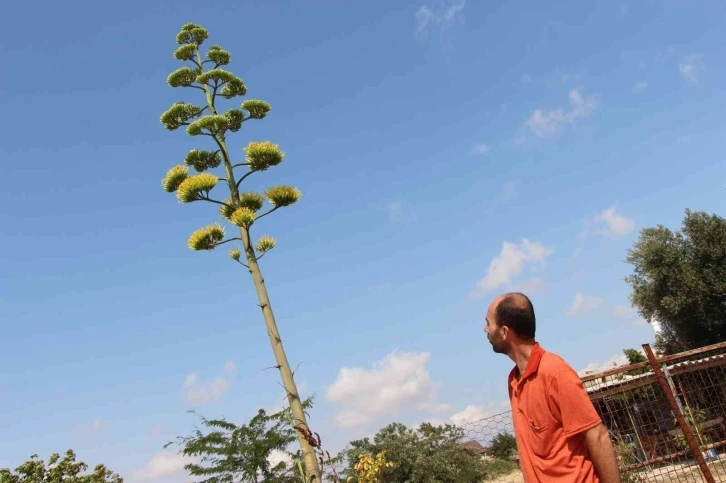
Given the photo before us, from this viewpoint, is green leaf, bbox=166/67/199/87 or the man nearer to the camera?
the man

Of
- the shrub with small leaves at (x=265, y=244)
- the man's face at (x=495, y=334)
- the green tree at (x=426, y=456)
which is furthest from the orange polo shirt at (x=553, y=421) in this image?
the green tree at (x=426, y=456)

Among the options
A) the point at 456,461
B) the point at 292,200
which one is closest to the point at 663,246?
the point at 456,461

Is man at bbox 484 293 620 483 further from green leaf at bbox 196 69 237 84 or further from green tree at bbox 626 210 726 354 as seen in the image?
green tree at bbox 626 210 726 354

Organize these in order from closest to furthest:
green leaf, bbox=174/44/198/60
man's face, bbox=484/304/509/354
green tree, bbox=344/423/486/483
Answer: man's face, bbox=484/304/509/354 < green leaf, bbox=174/44/198/60 < green tree, bbox=344/423/486/483

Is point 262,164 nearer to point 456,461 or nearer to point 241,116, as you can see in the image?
point 241,116

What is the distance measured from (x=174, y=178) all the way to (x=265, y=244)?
4.31ft

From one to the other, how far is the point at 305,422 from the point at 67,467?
1135 cm

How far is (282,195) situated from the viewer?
521cm

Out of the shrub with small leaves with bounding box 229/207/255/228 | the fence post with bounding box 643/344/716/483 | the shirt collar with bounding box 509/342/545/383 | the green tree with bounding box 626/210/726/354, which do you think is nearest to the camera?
the shirt collar with bounding box 509/342/545/383

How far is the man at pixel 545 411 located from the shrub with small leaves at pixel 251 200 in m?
3.12

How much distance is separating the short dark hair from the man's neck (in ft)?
0.13

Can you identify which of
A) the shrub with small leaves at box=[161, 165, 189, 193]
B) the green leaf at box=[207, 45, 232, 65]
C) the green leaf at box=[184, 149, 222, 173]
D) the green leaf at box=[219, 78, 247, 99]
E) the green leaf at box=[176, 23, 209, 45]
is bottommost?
the shrub with small leaves at box=[161, 165, 189, 193]

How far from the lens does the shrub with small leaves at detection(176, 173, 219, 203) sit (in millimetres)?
4961

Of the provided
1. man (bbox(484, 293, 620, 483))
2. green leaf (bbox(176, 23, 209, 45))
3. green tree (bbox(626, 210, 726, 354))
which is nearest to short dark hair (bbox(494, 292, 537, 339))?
man (bbox(484, 293, 620, 483))
